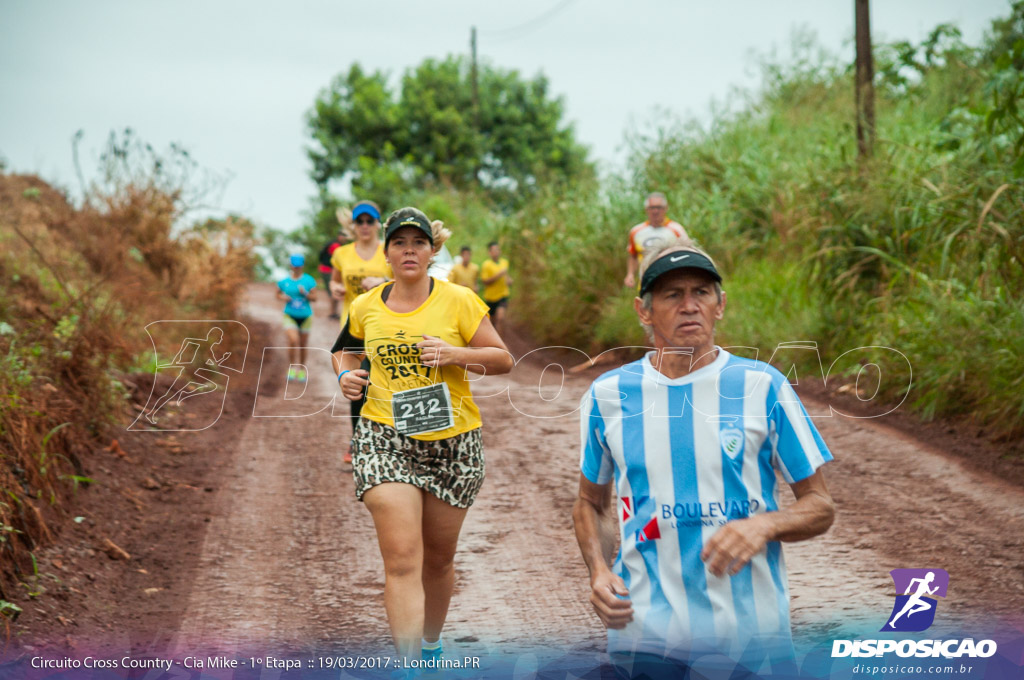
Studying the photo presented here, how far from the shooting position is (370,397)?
4.26 m

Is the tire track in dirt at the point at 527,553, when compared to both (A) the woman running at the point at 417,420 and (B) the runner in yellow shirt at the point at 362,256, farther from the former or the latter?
(B) the runner in yellow shirt at the point at 362,256

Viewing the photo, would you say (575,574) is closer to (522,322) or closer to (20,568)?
(20,568)

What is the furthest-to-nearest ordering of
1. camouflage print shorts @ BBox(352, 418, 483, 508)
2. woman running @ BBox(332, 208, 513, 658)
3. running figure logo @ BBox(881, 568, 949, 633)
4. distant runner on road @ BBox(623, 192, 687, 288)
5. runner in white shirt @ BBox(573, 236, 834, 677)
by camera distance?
1. distant runner on road @ BBox(623, 192, 687, 288)
2. running figure logo @ BBox(881, 568, 949, 633)
3. camouflage print shorts @ BBox(352, 418, 483, 508)
4. woman running @ BBox(332, 208, 513, 658)
5. runner in white shirt @ BBox(573, 236, 834, 677)

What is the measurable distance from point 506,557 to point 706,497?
A: 12.9 feet

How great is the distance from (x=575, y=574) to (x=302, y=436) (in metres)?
4.95

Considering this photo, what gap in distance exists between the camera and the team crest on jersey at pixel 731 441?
241 cm

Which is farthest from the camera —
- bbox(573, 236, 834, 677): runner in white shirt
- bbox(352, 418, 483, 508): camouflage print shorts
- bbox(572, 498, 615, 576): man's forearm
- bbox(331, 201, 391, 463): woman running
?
bbox(331, 201, 391, 463): woman running

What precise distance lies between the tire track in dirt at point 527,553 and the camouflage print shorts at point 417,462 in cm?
100

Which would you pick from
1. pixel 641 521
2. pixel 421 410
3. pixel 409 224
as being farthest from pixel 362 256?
pixel 641 521

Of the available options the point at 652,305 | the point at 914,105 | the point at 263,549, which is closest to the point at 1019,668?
the point at 652,305

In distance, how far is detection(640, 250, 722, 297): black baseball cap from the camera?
8.33 feet

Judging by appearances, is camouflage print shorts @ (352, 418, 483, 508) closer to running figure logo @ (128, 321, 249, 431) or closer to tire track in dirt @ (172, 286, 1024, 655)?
tire track in dirt @ (172, 286, 1024, 655)

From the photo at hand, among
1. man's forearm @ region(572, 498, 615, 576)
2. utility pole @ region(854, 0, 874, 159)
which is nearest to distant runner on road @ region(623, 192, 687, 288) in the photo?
utility pole @ region(854, 0, 874, 159)

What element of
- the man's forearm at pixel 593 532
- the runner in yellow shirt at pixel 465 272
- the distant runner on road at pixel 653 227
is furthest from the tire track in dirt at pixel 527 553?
the runner in yellow shirt at pixel 465 272
